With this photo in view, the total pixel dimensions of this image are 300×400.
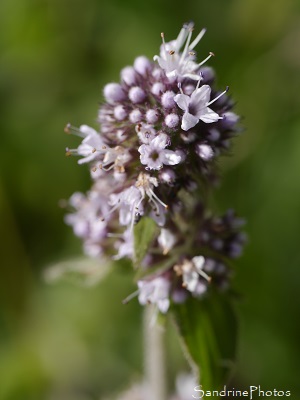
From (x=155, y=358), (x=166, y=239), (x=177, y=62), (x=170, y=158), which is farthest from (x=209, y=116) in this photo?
(x=155, y=358)

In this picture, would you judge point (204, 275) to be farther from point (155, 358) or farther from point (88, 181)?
point (88, 181)

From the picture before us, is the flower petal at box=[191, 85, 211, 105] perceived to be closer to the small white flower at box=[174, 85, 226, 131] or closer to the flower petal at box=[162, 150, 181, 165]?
the small white flower at box=[174, 85, 226, 131]

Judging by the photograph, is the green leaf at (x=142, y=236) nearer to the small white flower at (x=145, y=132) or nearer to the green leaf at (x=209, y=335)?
the small white flower at (x=145, y=132)

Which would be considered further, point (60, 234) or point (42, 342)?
point (60, 234)

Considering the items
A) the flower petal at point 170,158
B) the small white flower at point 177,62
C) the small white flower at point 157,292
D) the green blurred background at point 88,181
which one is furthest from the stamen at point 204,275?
the green blurred background at point 88,181

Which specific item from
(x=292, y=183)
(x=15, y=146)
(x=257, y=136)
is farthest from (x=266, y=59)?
(x=15, y=146)

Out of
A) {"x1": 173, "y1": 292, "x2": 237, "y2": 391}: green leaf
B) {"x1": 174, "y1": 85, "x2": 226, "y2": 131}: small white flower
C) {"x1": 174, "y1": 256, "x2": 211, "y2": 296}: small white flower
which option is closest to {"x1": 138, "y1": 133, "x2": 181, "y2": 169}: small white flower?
{"x1": 174, "y1": 85, "x2": 226, "y2": 131}: small white flower

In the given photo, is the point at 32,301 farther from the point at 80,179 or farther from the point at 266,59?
the point at 266,59
